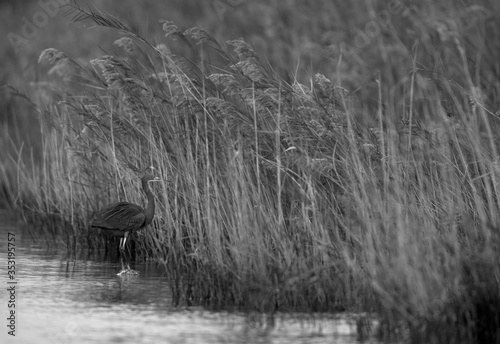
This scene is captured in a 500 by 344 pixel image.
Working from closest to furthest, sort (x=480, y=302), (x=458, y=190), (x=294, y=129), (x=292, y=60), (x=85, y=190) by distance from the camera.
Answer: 1. (x=480, y=302)
2. (x=458, y=190)
3. (x=294, y=129)
4. (x=85, y=190)
5. (x=292, y=60)

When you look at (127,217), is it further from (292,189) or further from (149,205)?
(292,189)

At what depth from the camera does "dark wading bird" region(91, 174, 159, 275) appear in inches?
322

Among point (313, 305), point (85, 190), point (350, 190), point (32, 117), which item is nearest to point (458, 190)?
point (350, 190)

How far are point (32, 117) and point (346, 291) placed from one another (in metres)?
9.80

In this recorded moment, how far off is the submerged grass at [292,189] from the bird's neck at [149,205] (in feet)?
0.37

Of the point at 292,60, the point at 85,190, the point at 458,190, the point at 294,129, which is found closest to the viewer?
the point at 458,190

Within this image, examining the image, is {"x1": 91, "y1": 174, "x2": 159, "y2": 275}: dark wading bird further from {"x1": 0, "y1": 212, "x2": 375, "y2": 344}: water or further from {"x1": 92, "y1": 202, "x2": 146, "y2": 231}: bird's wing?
{"x1": 0, "y1": 212, "x2": 375, "y2": 344}: water

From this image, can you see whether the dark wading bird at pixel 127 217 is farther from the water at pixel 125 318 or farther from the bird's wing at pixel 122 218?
the water at pixel 125 318

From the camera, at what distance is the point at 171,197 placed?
8422 millimetres

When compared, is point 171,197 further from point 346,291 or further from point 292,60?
point 292,60

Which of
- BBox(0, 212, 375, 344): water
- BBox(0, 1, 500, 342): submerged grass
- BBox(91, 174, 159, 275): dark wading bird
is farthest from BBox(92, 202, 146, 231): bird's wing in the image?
BBox(0, 212, 375, 344): water

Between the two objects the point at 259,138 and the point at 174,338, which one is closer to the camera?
the point at 174,338

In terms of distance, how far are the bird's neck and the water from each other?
0.45 metres

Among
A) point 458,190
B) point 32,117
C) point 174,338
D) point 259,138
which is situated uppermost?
point 32,117
